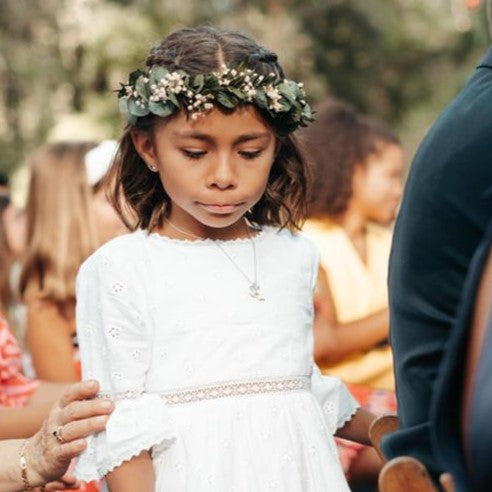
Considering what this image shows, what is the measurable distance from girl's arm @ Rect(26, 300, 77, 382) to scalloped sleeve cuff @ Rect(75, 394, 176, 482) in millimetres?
1892

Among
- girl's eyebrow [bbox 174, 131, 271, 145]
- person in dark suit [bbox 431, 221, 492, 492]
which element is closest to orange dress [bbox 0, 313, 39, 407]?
girl's eyebrow [bbox 174, 131, 271, 145]

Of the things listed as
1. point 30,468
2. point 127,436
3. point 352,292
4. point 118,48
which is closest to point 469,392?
point 127,436

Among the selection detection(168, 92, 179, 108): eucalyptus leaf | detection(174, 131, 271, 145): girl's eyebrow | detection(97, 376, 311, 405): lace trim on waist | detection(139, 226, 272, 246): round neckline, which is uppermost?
detection(168, 92, 179, 108): eucalyptus leaf

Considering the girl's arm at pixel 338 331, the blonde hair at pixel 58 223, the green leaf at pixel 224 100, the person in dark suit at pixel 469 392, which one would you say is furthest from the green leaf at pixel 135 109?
the girl's arm at pixel 338 331

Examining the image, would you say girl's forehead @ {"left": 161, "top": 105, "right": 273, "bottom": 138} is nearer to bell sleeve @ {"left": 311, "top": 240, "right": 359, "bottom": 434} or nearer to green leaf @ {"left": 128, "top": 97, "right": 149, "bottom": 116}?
green leaf @ {"left": 128, "top": 97, "right": 149, "bottom": 116}

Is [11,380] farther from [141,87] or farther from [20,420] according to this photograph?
[141,87]

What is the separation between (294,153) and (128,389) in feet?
2.62

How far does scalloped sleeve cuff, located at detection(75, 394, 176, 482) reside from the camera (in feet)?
10.3

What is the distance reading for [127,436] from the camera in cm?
315

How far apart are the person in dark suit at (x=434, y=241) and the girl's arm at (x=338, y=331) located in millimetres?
3129

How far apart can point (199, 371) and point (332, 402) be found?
0.43 m

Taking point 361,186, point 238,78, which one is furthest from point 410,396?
point 361,186

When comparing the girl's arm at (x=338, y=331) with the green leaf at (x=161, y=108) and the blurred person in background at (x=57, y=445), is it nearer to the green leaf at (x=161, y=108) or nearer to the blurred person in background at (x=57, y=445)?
the blurred person in background at (x=57, y=445)

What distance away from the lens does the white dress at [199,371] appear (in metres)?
3.21
